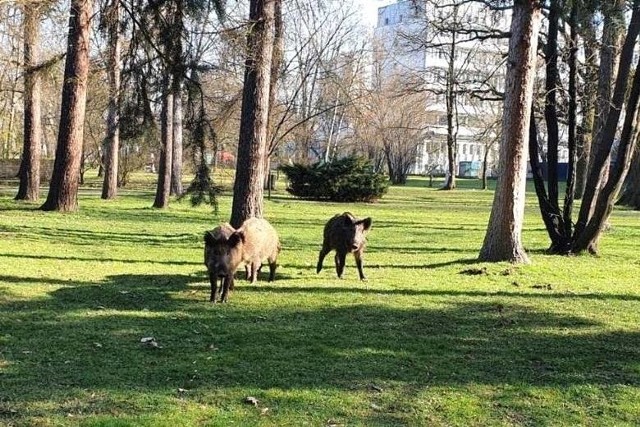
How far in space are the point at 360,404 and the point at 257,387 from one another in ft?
2.76

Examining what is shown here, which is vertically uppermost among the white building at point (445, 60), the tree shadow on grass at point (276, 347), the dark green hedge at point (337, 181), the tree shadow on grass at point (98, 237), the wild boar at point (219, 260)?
the white building at point (445, 60)

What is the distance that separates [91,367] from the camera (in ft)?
19.6

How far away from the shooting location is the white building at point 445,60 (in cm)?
2541

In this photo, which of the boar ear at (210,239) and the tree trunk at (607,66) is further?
the tree trunk at (607,66)

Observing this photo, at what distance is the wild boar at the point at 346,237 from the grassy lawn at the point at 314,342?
0.39 meters

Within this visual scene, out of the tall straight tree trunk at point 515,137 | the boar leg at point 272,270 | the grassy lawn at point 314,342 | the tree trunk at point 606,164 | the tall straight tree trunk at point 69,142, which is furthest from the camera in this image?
the tall straight tree trunk at point 69,142

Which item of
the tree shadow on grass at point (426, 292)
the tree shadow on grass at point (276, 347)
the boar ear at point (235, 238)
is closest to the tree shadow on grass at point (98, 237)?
the tree shadow on grass at point (426, 292)

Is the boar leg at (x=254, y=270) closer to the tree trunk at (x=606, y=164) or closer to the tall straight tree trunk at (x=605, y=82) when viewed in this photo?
the tree trunk at (x=606, y=164)

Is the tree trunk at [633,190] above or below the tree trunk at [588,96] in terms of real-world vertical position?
below

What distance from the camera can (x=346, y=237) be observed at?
1080cm

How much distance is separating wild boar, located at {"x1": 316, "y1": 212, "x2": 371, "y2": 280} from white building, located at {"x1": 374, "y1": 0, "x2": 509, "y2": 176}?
20.2 ft

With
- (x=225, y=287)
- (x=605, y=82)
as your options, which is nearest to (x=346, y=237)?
(x=225, y=287)

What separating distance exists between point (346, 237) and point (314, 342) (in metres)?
3.82

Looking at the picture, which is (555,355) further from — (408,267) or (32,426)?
(408,267)
